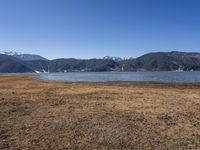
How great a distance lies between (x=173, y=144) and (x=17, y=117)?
374 inches

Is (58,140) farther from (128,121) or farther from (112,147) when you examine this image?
(128,121)

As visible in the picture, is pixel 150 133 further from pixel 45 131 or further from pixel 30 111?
pixel 30 111

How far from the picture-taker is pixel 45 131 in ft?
41.9

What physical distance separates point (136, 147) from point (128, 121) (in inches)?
174

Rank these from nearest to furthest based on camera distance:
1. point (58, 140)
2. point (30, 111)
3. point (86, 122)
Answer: point (58, 140) < point (86, 122) < point (30, 111)

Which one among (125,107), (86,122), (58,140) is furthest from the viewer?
(125,107)

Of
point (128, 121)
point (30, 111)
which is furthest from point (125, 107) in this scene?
point (30, 111)

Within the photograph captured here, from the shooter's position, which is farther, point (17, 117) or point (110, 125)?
point (17, 117)

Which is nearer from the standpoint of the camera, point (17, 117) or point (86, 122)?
point (86, 122)

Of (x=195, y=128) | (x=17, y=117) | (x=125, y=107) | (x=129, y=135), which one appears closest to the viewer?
(x=129, y=135)

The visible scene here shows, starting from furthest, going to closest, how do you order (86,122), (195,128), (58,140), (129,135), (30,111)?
(30,111)
(86,122)
(195,128)
(129,135)
(58,140)

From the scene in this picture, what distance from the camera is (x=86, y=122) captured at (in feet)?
48.2

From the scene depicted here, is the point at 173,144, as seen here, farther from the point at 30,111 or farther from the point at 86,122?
the point at 30,111

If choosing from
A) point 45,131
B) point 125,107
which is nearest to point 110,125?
point 45,131
